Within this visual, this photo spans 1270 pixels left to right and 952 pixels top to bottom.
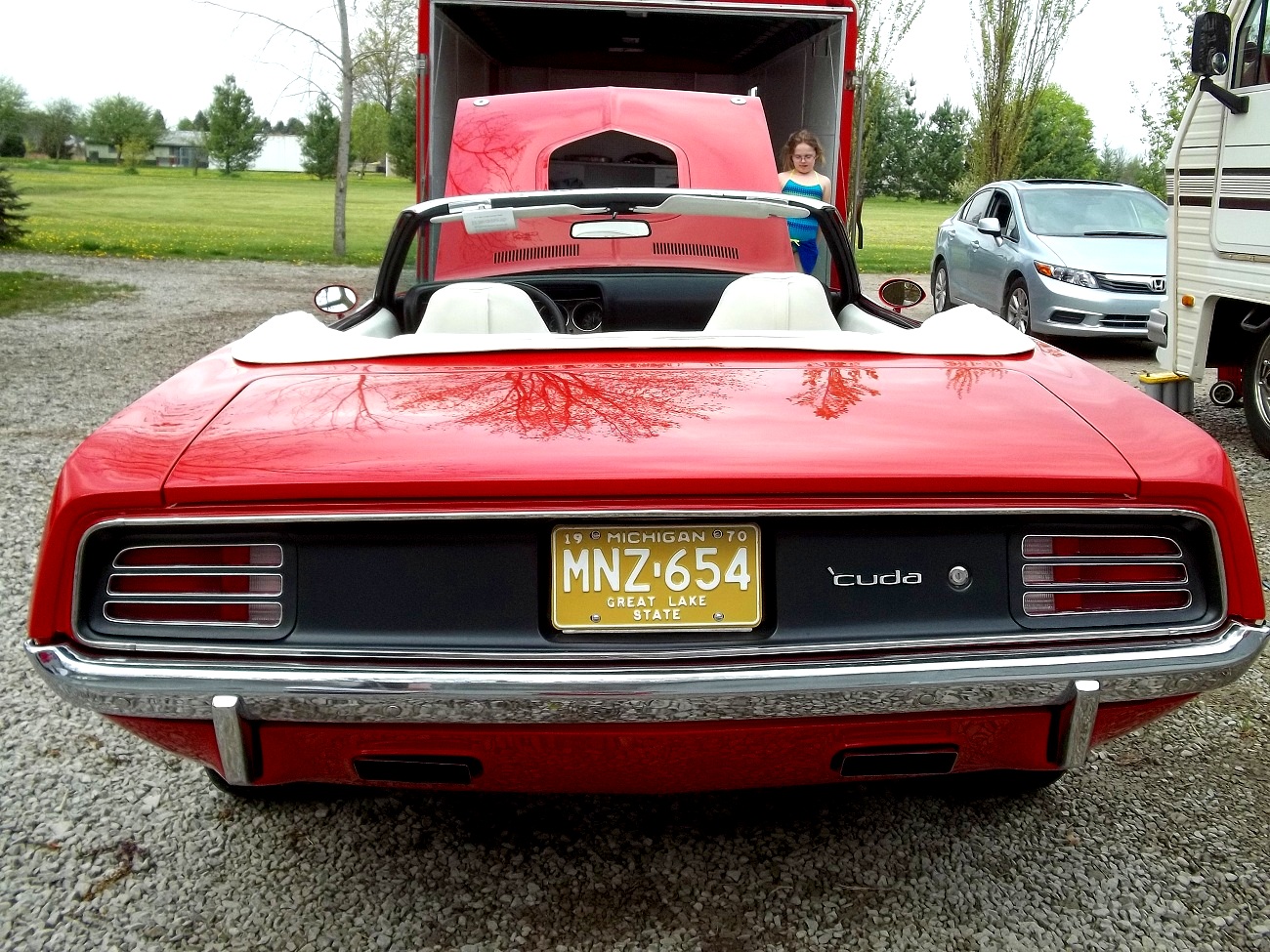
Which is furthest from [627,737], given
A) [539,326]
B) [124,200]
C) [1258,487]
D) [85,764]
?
[124,200]

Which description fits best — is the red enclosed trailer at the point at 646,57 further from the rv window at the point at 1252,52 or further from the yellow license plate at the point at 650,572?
the yellow license plate at the point at 650,572

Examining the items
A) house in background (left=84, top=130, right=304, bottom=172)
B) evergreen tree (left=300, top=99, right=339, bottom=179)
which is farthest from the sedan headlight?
house in background (left=84, top=130, right=304, bottom=172)

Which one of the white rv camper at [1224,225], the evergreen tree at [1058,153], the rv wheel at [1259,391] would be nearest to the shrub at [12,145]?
the evergreen tree at [1058,153]

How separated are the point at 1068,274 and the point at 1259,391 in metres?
3.74

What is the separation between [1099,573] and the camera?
1949 mm

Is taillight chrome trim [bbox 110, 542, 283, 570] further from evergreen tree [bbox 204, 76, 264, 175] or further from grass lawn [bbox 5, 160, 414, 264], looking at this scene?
evergreen tree [bbox 204, 76, 264, 175]

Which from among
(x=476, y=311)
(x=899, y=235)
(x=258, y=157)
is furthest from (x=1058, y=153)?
(x=258, y=157)

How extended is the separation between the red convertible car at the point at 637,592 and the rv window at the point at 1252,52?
16.4ft

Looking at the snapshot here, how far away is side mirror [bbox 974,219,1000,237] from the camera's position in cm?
1100

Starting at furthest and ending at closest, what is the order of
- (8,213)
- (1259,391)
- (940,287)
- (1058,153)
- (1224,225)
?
(1058,153)
(8,213)
(940,287)
(1259,391)
(1224,225)

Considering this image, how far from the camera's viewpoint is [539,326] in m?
3.08

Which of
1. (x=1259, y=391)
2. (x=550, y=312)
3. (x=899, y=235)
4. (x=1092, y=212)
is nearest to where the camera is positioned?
(x=550, y=312)

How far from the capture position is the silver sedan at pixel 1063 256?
9703mm

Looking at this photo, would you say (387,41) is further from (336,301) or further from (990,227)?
(336,301)
